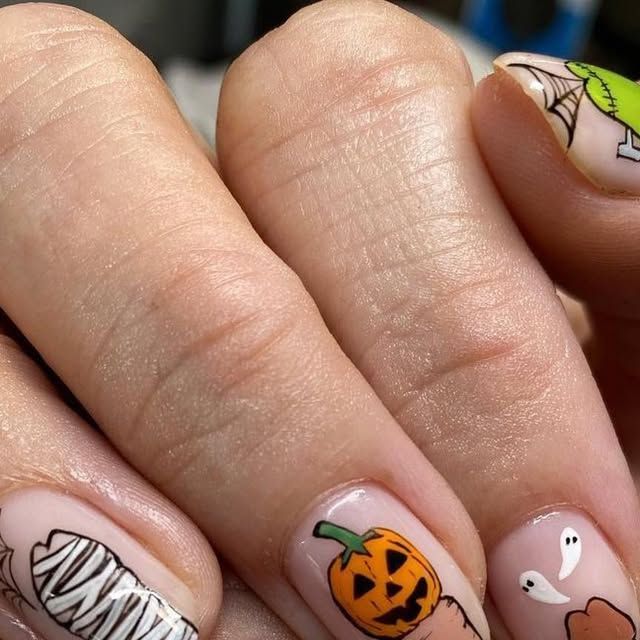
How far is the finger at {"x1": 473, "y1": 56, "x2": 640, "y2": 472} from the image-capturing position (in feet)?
2.42

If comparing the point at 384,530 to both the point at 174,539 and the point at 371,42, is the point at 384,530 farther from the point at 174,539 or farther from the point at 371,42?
the point at 371,42

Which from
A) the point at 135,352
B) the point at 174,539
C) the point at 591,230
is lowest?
the point at 174,539

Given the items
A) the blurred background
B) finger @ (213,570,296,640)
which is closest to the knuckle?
finger @ (213,570,296,640)

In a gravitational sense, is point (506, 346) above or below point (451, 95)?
below

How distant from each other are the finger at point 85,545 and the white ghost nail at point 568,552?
28 cm

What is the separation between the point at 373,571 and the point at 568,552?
17cm

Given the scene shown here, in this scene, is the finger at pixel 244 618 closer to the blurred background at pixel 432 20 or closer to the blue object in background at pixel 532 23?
the blurred background at pixel 432 20

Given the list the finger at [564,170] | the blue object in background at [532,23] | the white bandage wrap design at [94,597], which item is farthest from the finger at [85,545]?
the blue object in background at [532,23]

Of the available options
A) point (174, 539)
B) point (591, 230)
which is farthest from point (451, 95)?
point (174, 539)

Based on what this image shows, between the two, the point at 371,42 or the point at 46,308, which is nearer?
the point at 46,308

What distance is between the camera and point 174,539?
67 cm

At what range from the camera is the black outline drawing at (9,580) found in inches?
25.6

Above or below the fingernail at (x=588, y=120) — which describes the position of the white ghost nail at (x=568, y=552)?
below

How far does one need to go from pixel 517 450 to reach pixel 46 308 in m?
0.40
